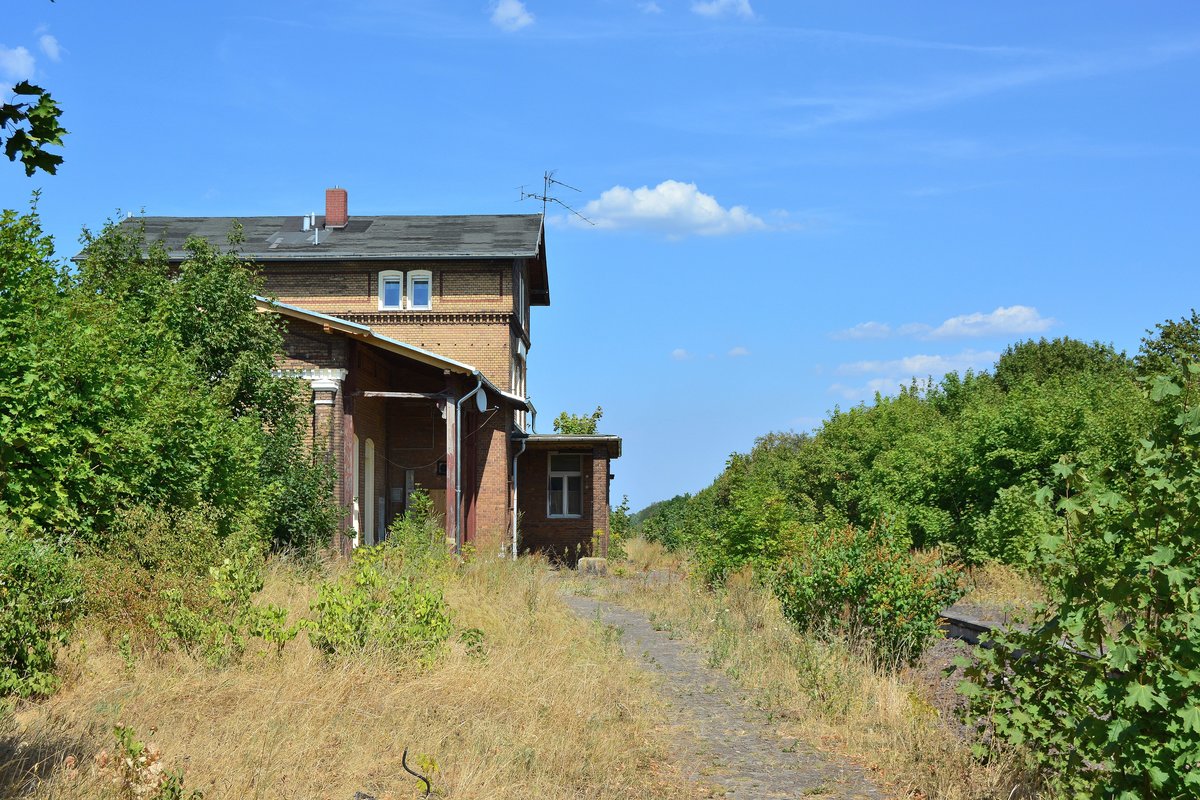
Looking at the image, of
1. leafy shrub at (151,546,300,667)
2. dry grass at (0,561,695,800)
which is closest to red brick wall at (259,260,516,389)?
dry grass at (0,561,695,800)

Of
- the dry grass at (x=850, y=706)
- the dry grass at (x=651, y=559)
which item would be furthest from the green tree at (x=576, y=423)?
the dry grass at (x=850, y=706)

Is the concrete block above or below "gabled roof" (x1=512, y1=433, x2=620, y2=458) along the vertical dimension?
below

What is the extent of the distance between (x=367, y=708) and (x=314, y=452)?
34.7ft

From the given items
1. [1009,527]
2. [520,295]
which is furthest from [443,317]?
[1009,527]

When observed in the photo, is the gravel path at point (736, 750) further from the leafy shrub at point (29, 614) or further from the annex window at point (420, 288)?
the annex window at point (420, 288)

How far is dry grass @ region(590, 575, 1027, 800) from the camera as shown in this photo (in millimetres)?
7168

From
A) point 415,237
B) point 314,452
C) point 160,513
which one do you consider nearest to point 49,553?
point 160,513

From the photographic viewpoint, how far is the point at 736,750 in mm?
8281

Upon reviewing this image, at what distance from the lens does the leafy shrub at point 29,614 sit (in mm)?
7363

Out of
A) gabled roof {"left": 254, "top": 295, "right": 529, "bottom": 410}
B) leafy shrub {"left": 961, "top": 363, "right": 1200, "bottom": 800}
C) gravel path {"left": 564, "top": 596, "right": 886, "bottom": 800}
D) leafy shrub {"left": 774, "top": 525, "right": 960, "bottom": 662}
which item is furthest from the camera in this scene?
gabled roof {"left": 254, "top": 295, "right": 529, "bottom": 410}

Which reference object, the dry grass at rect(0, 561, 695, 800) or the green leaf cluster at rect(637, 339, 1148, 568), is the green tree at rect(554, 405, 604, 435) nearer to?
the green leaf cluster at rect(637, 339, 1148, 568)

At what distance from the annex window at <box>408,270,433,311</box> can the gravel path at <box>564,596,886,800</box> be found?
65.0 feet

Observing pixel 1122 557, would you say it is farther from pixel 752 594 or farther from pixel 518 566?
pixel 518 566

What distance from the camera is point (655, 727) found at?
876cm
